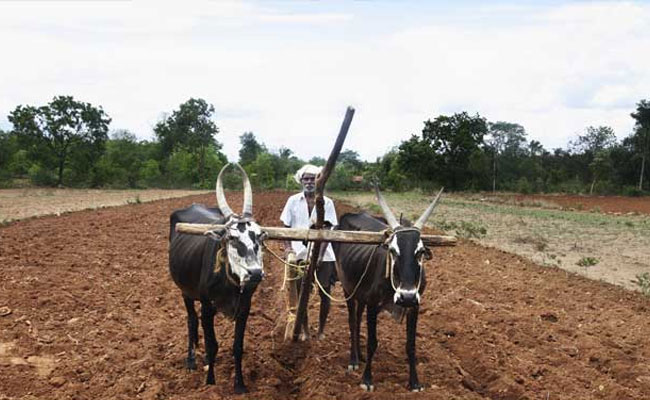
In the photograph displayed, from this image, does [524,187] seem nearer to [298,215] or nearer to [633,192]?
[633,192]

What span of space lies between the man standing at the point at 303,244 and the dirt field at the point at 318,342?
1.50 feet

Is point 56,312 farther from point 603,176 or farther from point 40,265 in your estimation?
point 603,176

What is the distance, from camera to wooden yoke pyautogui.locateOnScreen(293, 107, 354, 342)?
6104mm

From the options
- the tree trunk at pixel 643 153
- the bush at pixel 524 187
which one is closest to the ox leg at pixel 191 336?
the bush at pixel 524 187

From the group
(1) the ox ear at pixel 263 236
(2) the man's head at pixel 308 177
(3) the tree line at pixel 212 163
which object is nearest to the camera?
(1) the ox ear at pixel 263 236

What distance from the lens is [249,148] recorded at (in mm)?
80750

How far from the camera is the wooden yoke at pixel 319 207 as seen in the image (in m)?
6.10

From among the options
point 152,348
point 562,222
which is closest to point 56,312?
point 152,348

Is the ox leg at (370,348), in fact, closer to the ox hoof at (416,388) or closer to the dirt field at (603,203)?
the ox hoof at (416,388)

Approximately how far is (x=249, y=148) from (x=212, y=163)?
1814 centimetres

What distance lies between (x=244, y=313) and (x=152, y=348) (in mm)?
2225

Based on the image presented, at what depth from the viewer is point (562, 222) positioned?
28.8 metres

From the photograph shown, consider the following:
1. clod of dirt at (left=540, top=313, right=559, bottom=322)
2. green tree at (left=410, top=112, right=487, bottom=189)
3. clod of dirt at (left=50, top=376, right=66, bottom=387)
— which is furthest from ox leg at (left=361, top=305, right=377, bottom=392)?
green tree at (left=410, top=112, right=487, bottom=189)

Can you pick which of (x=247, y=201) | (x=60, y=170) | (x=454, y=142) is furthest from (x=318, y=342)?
(x=60, y=170)
